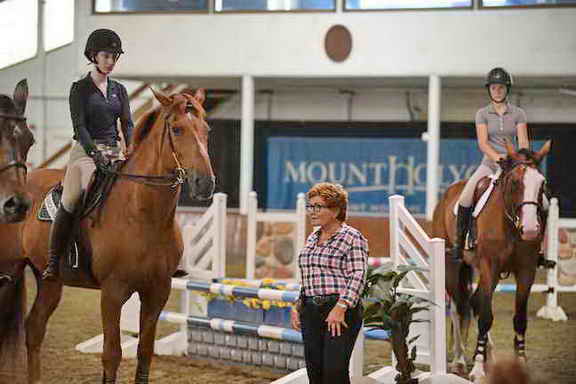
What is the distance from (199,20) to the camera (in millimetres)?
15773

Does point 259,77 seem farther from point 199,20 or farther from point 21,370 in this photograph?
point 21,370

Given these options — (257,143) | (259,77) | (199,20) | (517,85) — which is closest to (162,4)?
(199,20)

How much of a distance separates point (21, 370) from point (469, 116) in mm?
13880

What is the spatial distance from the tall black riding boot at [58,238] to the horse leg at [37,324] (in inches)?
25.9

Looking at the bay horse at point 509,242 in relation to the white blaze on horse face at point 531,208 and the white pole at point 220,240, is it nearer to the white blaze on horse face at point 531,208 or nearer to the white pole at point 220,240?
the white blaze on horse face at point 531,208

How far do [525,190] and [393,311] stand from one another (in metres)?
1.56

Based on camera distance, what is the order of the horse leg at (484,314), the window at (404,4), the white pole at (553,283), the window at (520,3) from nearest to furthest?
the horse leg at (484,314) < the white pole at (553,283) < the window at (520,3) < the window at (404,4)

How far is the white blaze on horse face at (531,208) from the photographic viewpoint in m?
6.52

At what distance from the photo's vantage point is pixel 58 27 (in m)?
13.4

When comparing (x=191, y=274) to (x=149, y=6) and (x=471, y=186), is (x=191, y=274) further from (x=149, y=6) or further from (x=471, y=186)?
(x=149, y=6)

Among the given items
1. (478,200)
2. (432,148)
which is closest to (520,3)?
(432,148)

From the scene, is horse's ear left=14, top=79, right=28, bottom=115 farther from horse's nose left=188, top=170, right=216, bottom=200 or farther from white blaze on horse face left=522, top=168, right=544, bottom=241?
white blaze on horse face left=522, top=168, right=544, bottom=241

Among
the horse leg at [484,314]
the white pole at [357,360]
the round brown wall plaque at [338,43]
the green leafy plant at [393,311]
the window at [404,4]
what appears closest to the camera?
the green leafy plant at [393,311]

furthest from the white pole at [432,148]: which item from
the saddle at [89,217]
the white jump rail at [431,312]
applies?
the saddle at [89,217]
